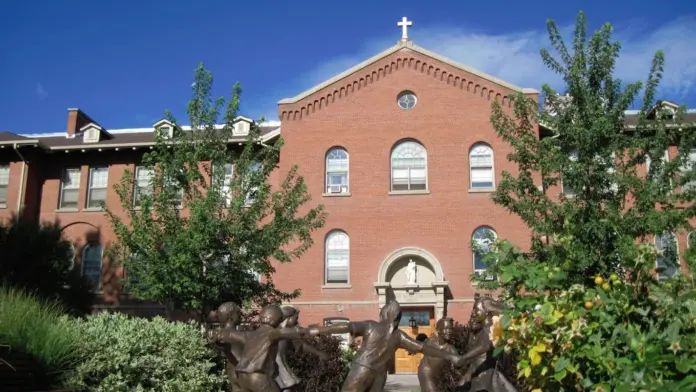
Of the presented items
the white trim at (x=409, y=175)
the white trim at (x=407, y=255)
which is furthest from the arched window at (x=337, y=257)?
the white trim at (x=409, y=175)

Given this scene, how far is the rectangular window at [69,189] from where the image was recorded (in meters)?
28.4

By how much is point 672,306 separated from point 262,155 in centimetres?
1445

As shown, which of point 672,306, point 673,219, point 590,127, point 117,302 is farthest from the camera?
point 117,302

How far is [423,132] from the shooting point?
2541 centimetres

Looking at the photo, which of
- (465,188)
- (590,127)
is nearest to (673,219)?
(590,127)

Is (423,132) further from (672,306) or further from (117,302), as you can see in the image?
(672,306)

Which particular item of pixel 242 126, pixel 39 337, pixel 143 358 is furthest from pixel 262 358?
pixel 242 126

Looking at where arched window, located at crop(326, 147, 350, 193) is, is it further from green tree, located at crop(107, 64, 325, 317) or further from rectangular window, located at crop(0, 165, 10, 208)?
rectangular window, located at crop(0, 165, 10, 208)

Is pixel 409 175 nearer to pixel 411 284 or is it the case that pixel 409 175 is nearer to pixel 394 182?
pixel 394 182

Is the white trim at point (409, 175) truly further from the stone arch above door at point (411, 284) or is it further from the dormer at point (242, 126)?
the dormer at point (242, 126)

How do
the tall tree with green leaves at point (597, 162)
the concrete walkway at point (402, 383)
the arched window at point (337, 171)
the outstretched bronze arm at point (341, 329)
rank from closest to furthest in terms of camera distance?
the outstretched bronze arm at point (341, 329)
the tall tree with green leaves at point (597, 162)
the concrete walkway at point (402, 383)
the arched window at point (337, 171)

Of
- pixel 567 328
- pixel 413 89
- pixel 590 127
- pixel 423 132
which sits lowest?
pixel 567 328

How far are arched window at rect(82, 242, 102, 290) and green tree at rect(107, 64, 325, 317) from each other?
11.2m

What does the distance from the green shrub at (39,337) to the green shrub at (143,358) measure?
26 cm
